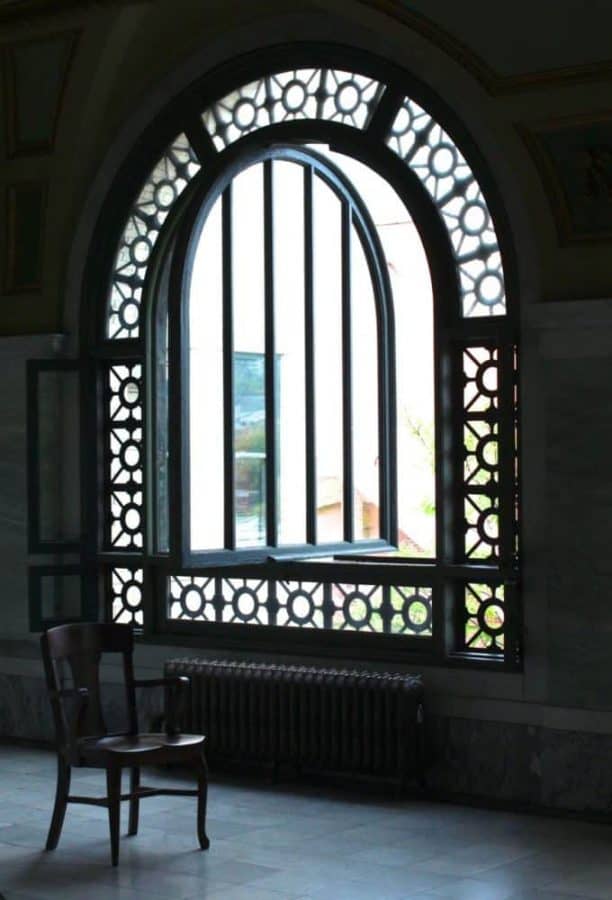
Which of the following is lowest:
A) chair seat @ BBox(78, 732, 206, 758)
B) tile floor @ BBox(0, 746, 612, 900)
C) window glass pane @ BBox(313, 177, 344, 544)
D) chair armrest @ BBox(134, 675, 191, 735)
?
tile floor @ BBox(0, 746, 612, 900)

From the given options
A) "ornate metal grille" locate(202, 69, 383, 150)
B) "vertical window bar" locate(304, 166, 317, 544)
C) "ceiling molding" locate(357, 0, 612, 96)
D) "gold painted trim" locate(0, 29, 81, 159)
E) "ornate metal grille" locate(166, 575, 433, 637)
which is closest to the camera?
"ceiling molding" locate(357, 0, 612, 96)

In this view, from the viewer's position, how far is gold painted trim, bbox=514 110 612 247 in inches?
271

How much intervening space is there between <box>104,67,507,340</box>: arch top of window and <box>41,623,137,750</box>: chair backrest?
2.28 metres

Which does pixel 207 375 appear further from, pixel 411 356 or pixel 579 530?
pixel 411 356

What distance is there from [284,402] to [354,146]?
54.5 inches

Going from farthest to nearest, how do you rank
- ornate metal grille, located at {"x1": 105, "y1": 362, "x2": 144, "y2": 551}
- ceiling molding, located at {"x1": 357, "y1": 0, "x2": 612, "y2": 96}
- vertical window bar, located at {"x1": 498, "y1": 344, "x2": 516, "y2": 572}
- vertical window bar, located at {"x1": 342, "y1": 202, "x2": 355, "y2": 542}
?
ornate metal grille, located at {"x1": 105, "y1": 362, "x2": 144, "y2": 551} < vertical window bar, located at {"x1": 342, "y1": 202, "x2": 355, "y2": 542} < vertical window bar, located at {"x1": 498, "y1": 344, "x2": 516, "y2": 572} < ceiling molding, located at {"x1": 357, "y1": 0, "x2": 612, "y2": 96}

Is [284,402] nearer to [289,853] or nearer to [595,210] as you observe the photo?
[595,210]

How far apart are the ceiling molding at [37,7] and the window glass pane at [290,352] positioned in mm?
1900

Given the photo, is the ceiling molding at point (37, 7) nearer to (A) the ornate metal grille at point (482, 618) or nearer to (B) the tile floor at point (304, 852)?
(A) the ornate metal grille at point (482, 618)

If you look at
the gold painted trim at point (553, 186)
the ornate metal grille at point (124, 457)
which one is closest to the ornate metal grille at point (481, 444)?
the gold painted trim at point (553, 186)

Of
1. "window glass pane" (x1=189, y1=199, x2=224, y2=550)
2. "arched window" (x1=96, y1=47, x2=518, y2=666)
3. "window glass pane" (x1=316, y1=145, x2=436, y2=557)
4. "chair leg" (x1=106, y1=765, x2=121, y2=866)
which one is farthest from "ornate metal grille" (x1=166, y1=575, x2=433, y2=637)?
"window glass pane" (x1=316, y1=145, x2=436, y2=557)

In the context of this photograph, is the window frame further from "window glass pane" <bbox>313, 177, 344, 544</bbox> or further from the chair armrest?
the chair armrest

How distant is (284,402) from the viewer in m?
8.22

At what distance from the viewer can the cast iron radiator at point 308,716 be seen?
24.1ft
